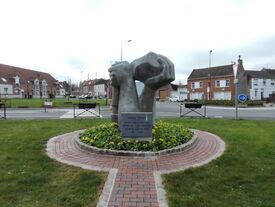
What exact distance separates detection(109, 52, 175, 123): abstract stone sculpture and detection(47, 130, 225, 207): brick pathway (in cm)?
201

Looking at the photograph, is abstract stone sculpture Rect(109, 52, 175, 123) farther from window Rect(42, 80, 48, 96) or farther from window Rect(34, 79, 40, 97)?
window Rect(42, 80, 48, 96)

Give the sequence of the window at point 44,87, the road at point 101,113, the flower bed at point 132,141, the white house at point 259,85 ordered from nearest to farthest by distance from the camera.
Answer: the flower bed at point 132,141 < the road at point 101,113 < the white house at point 259,85 < the window at point 44,87

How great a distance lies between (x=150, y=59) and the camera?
8945 millimetres

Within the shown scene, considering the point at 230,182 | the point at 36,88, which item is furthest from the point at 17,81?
the point at 230,182

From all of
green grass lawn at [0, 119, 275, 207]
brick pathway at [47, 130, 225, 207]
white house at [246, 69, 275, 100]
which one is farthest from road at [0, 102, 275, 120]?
white house at [246, 69, 275, 100]

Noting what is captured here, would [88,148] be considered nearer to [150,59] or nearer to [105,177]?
[105,177]

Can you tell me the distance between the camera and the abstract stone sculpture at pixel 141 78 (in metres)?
8.68

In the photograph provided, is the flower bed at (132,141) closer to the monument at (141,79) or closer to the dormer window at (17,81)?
the monument at (141,79)

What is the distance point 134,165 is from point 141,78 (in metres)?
3.38

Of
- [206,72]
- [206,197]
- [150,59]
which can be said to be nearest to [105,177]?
[206,197]

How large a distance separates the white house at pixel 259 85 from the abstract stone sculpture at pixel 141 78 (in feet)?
190

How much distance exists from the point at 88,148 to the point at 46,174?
1984 mm

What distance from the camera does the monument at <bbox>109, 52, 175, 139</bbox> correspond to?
866 cm

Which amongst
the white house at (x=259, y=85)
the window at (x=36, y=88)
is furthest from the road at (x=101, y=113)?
the window at (x=36, y=88)
